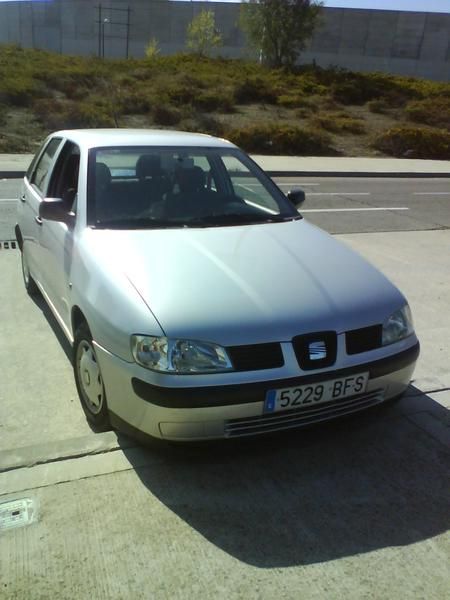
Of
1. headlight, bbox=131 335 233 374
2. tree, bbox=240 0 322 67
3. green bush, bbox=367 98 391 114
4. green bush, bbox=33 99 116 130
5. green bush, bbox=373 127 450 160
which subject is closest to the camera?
headlight, bbox=131 335 233 374

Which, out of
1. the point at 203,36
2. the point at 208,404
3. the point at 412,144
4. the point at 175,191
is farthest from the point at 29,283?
the point at 203,36

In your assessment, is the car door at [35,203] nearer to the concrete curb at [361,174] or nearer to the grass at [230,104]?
the concrete curb at [361,174]

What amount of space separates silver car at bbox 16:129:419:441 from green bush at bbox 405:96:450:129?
28146 millimetres

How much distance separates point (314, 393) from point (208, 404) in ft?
1.69

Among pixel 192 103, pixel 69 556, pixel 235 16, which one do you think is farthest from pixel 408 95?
pixel 69 556

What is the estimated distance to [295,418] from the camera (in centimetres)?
276

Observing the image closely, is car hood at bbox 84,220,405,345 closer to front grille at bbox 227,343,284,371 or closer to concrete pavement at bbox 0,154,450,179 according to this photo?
front grille at bbox 227,343,284,371

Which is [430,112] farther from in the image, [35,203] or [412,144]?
[35,203]

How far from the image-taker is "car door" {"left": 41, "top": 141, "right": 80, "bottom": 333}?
11.9ft

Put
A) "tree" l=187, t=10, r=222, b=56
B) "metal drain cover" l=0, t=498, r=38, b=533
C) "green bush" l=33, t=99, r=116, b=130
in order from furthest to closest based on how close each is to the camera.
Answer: "tree" l=187, t=10, r=222, b=56
"green bush" l=33, t=99, r=116, b=130
"metal drain cover" l=0, t=498, r=38, b=533

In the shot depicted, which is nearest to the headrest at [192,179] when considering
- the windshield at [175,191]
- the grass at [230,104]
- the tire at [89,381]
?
the windshield at [175,191]

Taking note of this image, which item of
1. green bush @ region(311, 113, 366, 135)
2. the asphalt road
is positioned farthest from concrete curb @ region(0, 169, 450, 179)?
green bush @ region(311, 113, 366, 135)

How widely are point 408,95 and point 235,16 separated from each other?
3288cm

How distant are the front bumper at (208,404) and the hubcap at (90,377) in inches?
7.9
